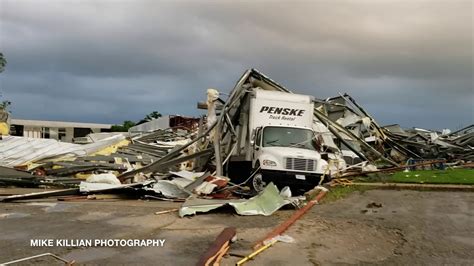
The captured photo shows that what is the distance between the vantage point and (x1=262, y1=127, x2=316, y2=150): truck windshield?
56.8 feet

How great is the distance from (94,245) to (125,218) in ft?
9.49

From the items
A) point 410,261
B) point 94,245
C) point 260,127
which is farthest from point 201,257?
point 260,127

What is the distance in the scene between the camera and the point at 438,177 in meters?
18.2

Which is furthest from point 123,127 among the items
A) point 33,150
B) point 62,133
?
point 33,150

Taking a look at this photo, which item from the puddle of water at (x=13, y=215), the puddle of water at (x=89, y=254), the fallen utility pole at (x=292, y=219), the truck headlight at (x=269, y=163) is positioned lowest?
the puddle of water at (x=13, y=215)

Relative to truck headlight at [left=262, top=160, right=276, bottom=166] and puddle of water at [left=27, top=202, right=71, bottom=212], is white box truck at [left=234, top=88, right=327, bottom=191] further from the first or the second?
puddle of water at [left=27, top=202, right=71, bottom=212]

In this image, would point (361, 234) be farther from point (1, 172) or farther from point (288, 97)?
point (1, 172)

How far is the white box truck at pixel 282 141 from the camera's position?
16.1 meters

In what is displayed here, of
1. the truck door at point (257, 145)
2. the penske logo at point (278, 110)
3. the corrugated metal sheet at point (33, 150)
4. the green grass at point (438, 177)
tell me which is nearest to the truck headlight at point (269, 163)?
the truck door at point (257, 145)

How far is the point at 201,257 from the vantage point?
738cm

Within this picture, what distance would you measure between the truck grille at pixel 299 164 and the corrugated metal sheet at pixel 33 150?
12.1 m

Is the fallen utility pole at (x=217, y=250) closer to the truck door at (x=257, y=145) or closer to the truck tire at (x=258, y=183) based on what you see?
the truck tire at (x=258, y=183)

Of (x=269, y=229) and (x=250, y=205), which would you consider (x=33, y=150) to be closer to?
(x=250, y=205)

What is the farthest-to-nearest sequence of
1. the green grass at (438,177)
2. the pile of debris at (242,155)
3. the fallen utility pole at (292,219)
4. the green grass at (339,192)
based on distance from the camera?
the green grass at (438,177), the pile of debris at (242,155), the green grass at (339,192), the fallen utility pole at (292,219)
